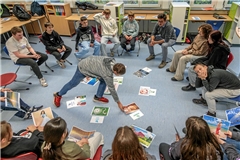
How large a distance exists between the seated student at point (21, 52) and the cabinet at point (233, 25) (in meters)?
4.87

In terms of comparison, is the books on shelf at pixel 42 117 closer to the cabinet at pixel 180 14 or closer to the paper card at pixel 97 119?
the paper card at pixel 97 119

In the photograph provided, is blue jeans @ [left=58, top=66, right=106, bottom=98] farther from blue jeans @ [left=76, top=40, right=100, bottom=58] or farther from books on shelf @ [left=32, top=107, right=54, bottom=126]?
blue jeans @ [left=76, top=40, right=100, bottom=58]

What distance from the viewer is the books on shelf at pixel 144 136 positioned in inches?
90.6

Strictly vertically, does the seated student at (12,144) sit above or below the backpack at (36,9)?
below

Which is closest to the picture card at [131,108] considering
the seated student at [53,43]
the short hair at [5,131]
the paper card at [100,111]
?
the paper card at [100,111]

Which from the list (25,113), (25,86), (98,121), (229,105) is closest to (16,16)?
(25,86)

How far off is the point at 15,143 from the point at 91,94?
1.86m

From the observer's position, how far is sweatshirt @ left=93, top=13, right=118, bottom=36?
4492 millimetres

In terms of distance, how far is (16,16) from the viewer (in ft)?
16.9

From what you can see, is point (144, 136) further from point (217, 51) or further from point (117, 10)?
point (117, 10)

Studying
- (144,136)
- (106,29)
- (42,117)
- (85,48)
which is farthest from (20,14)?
(144,136)

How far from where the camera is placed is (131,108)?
2910 mm

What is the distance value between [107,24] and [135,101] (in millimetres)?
2337

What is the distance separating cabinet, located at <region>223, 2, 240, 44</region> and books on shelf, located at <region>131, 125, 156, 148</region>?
400 centimetres
